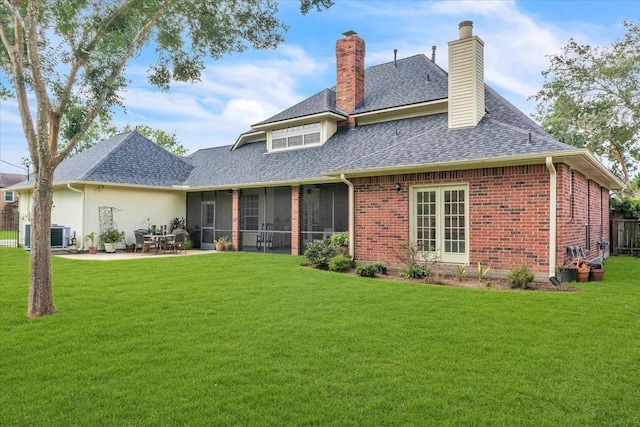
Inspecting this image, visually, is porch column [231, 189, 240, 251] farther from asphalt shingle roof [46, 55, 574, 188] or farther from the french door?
the french door

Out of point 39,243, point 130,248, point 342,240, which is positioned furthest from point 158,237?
point 39,243

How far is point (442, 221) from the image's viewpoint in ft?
34.3

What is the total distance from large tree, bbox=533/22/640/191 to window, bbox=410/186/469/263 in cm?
1667

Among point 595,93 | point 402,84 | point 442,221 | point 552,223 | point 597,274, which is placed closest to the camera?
point 552,223

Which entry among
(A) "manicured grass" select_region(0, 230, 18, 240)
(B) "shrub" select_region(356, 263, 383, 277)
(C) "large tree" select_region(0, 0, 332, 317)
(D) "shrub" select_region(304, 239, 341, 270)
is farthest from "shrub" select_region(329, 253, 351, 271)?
(A) "manicured grass" select_region(0, 230, 18, 240)

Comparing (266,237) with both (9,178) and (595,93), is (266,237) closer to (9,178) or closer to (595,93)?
(595,93)

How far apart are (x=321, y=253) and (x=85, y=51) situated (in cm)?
740

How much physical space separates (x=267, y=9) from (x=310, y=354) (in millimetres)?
6906

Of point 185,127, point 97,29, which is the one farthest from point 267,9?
point 185,127

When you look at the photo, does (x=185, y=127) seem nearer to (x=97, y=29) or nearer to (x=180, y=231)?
(x=180, y=231)

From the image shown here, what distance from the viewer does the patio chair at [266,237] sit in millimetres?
16094

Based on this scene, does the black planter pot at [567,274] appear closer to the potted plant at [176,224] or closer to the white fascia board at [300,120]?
the white fascia board at [300,120]

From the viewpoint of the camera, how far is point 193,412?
324 centimetres

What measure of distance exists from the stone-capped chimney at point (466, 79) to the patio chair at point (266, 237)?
7626 millimetres
